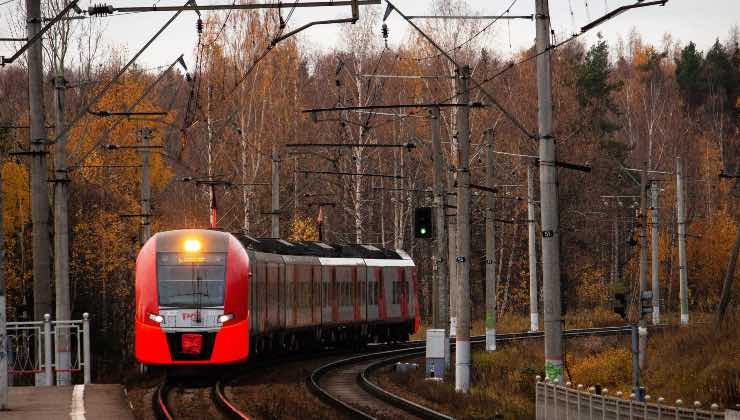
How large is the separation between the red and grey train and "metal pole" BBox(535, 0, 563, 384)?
7940 mm

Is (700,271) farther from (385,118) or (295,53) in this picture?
(295,53)

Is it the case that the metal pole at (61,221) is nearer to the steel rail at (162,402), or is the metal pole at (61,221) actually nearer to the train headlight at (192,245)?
the steel rail at (162,402)

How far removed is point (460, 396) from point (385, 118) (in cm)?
4784

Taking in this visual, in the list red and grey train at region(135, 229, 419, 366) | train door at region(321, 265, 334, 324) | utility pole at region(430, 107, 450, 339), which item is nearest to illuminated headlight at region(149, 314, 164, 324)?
red and grey train at region(135, 229, 419, 366)

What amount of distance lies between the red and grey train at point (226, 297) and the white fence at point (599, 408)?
Answer: 7.89 meters

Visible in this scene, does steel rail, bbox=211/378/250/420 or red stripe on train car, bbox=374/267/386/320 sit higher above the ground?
red stripe on train car, bbox=374/267/386/320

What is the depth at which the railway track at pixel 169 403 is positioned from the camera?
2180 centimetres

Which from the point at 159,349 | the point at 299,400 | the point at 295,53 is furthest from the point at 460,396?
the point at 295,53

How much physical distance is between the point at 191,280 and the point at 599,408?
11155 millimetres

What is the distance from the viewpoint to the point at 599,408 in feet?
61.4

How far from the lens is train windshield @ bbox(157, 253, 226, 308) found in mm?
27688

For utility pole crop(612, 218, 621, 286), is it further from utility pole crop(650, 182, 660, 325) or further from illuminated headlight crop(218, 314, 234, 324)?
illuminated headlight crop(218, 314, 234, 324)

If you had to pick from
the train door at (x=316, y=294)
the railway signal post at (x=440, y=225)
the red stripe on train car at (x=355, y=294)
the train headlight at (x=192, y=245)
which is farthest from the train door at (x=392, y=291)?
the train headlight at (x=192, y=245)

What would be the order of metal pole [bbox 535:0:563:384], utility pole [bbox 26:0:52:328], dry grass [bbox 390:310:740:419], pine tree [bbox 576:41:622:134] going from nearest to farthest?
metal pole [bbox 535:0:563:384] → dry grass [bbox 390:310:740:419] → utility pole [bbox 26:0:52:328] → pine tree [bbox 576:41:622:134]
